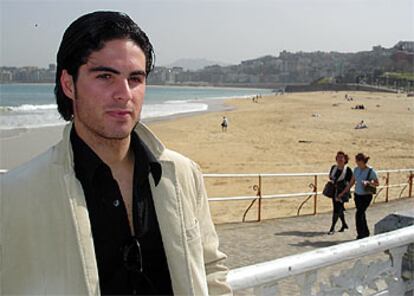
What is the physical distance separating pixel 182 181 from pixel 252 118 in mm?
43593

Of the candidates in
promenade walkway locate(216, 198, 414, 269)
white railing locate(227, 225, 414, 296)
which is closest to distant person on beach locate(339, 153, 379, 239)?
promenade walkway locate(216, 198, 414, 269)

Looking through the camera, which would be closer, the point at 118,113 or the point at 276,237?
the point at 118,113

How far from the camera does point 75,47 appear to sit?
5.06 feet

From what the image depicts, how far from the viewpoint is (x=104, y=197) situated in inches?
60.9

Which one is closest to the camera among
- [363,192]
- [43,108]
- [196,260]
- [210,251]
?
[196,260]

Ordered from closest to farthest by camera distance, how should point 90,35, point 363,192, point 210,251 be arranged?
1. point 90,35
2. point 210,251
3. point 363,192

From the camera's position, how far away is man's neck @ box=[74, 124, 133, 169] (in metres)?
1.59

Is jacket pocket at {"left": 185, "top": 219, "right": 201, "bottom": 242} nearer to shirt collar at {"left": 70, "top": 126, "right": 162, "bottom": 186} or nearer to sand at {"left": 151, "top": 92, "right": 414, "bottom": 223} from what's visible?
shirt collar at {"left": 70, "top": 126, "right": 162, "bottom": 186}

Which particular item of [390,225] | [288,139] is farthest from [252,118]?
[390,225]

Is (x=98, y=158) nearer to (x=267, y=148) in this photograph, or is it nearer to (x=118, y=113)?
(x=118, y=113)

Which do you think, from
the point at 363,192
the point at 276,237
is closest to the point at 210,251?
the point at 276,237

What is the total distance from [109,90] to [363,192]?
6.80 meters

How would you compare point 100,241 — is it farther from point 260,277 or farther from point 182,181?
point 260,277

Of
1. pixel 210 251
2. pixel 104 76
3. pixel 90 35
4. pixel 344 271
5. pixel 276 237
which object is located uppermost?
pixel 90 35
